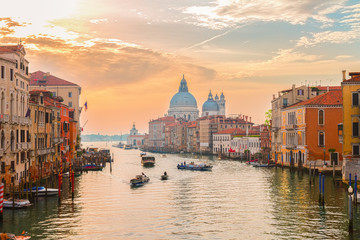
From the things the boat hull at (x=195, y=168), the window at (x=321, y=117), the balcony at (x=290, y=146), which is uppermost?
the window at (x=321, y=117)

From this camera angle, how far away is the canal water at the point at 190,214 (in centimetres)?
2488

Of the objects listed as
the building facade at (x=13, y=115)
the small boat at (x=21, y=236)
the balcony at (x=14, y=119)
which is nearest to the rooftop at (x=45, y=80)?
the building facade at (x=13, y=115)

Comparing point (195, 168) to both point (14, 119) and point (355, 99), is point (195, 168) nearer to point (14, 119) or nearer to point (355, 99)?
point (355, 99)

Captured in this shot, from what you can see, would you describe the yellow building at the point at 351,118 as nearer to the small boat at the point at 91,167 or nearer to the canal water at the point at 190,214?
the canal water at the point at 190,214

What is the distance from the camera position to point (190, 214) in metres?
30.1

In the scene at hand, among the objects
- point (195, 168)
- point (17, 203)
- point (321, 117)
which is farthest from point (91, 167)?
point (17, 203)

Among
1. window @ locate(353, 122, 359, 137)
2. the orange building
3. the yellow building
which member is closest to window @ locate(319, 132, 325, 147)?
the orange building

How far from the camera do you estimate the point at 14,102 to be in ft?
116

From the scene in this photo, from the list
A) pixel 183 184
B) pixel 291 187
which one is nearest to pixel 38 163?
pixel 183 184

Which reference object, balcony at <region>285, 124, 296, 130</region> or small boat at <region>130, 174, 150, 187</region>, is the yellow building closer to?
small boat at <region>130, 174, 150, 187</region>

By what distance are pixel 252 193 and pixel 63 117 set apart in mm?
27763

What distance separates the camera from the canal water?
24875 millimetres

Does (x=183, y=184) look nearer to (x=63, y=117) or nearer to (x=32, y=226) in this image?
(x=63, y=117)

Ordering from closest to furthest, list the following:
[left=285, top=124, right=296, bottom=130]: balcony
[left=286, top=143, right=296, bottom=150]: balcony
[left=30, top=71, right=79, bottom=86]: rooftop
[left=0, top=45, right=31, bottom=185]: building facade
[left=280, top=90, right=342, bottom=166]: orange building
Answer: [left=0, top=45, right=31, bottom=185]: building facade
[left=280, top=90, right=342, bottom=166]: orange building
[left=285, top=124, right=296, bottom=130]: balcony
[left=286, top=143, right=296, bottom=150]: balcony
[left=30, top=71, right=79, bottom=86]: rooftop
